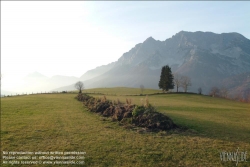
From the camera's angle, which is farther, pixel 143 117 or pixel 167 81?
pixel 167 81

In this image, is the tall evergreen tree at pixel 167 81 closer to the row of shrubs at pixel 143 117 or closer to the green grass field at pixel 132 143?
the row of shrubs at pixel 143 117

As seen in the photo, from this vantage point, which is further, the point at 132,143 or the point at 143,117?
the point at 143,117

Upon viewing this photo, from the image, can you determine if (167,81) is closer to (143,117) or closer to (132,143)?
(143,117)

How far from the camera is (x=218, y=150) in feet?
41.8

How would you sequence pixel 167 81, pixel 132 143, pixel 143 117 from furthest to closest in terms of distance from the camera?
pixel 167 81, pixel 143 117, pixel 132 143

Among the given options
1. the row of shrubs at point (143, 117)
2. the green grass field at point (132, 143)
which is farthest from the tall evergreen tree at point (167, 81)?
the green grass field at point (132, 143)

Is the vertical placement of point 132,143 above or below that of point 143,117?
below

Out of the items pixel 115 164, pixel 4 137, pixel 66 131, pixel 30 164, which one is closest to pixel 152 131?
pixel 115 164

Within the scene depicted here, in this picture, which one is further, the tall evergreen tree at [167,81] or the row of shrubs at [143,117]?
the tall evergreen tree at [167,81]

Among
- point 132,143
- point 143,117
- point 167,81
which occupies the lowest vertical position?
point 132,143

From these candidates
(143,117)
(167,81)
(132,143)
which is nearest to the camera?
(132,143)

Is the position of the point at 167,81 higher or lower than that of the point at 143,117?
higher

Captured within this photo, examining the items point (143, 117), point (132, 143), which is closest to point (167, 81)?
point (143, 117)

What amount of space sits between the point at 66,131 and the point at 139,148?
9.26 m
